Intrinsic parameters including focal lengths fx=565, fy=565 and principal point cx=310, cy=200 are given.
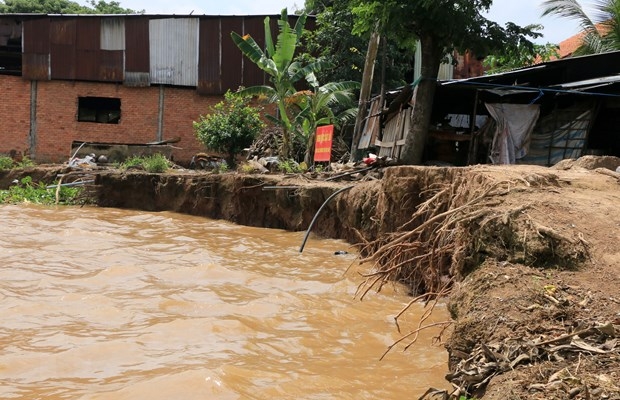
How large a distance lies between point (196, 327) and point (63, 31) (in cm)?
1895

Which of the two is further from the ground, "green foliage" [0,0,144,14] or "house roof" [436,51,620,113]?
"green foliage" [0,0,144,14]

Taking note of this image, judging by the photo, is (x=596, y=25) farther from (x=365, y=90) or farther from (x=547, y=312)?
(x=547, y=312)

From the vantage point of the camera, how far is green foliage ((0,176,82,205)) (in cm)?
1437

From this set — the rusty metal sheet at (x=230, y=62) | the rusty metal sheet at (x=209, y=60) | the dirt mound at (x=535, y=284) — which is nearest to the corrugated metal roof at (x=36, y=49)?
the rusty metal sheet at (x=209, y=60)

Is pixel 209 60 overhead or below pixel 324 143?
overhead

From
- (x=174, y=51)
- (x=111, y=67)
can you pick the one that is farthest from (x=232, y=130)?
(x=111, y=67)

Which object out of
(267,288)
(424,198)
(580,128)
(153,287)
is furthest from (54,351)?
(580,128)

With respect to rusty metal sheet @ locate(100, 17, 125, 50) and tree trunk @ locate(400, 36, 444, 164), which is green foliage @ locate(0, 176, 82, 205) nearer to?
rusty metal sheet @ locate(100, 17, 125, 50)

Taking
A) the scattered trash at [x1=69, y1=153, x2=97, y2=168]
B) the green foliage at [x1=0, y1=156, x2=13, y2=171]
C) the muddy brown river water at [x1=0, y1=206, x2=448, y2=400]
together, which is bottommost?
the muddy brown river water at [x1=0, y1=206, x2=448, y2=400]

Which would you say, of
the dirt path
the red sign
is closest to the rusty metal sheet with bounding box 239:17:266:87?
the red sign

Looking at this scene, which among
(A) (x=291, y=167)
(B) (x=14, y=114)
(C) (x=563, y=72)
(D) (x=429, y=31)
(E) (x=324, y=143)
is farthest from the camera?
(B) (x=14, y=114)

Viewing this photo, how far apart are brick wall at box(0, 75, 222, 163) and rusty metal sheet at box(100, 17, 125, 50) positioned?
55.6 inches

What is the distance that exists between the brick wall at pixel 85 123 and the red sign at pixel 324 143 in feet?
28.6

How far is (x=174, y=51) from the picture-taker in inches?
816
